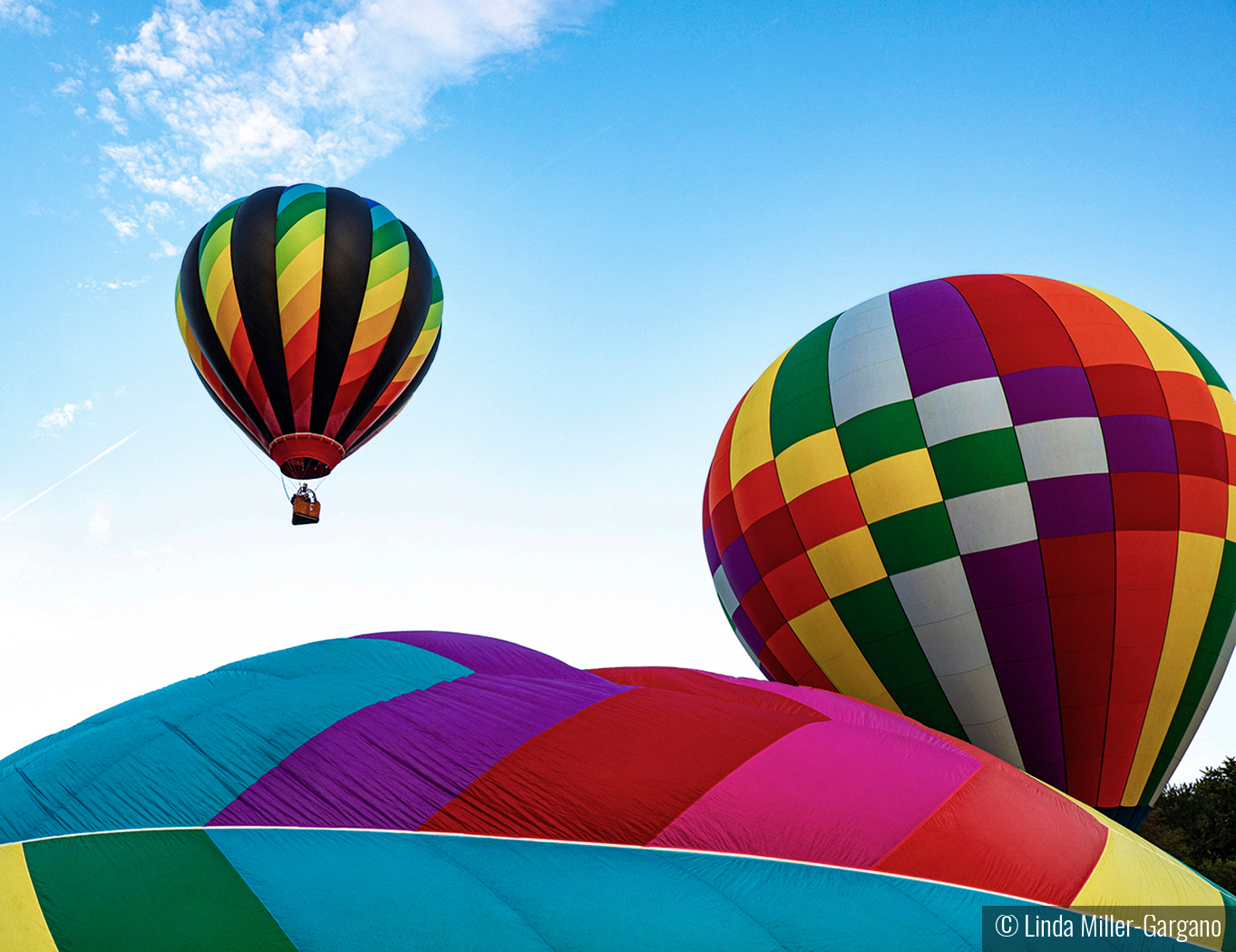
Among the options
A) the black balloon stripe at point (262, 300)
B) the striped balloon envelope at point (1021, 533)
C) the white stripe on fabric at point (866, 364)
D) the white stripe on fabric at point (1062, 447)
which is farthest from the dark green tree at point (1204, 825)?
the black balloon stripe at point (262, 300)

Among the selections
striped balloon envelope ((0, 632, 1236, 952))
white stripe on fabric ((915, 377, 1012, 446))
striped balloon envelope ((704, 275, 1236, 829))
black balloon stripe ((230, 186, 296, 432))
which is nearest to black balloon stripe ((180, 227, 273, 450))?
black balloon stripe ((230, 186, 296, 432))

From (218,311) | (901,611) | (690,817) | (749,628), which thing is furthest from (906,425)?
(218,311)

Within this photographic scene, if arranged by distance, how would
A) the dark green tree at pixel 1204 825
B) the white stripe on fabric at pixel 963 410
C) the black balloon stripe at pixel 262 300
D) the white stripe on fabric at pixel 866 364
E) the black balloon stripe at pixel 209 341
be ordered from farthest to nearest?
the dark green tree at pixel 1204 825
the black balloon stripe at pixel 209 341
the black balloon stripe at pixel 262 300
the white stripe on fabric at pixel 866 364
the white stripe on fabric at pixel 963 410

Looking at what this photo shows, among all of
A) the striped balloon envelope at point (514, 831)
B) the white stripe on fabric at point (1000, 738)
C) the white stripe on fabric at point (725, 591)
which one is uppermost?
the white stripe on fabric at point (725, 591)

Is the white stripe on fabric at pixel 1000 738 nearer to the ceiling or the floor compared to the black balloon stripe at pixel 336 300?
nearer to the floor

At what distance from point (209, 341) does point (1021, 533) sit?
390 inches

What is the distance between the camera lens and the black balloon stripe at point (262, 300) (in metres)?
10.9

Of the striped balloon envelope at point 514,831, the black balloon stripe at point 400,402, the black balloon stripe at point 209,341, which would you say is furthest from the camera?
the black balloon stripe at point 400,402

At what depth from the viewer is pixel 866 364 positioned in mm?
8047

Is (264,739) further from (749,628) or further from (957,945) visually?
(749,628)

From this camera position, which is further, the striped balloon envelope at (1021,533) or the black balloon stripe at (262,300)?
the black balloon stripe at (262,300)

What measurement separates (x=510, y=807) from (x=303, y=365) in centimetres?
965

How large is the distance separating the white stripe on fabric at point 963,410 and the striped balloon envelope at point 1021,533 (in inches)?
0.7

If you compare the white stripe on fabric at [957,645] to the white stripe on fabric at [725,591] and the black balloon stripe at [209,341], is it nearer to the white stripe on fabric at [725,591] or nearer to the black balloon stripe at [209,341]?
the white stripe on fabric at [725,591]
